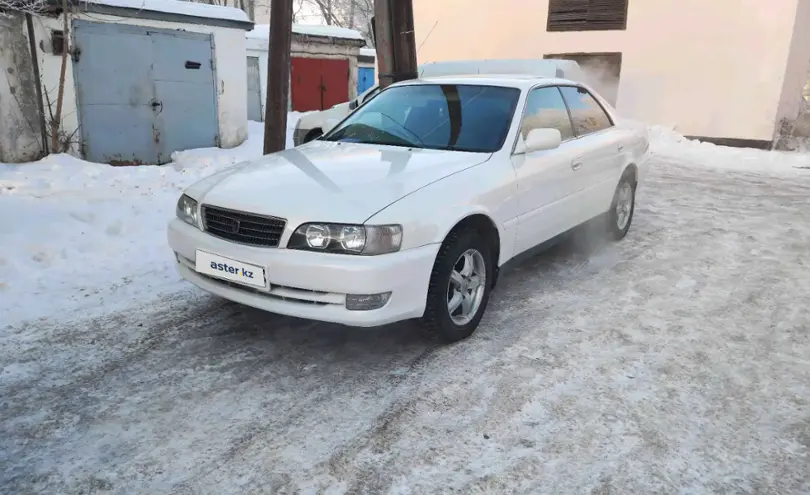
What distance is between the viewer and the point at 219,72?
11.0 metres

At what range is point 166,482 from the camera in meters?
2.36

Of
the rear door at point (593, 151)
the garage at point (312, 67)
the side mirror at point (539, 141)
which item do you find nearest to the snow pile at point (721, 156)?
the rear door at point (593, 151)

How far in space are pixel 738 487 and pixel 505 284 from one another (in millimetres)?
2459

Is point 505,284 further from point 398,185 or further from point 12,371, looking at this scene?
point 12,371

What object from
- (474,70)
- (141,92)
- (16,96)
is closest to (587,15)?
(474,70)

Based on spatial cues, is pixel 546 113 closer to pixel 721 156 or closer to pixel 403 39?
pixel 403 39

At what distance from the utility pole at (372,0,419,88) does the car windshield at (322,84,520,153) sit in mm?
3527

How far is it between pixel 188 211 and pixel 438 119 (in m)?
1.84

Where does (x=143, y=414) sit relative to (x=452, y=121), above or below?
below

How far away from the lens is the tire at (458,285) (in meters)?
3.34

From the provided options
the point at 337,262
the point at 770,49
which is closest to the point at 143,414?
the point at 337,262

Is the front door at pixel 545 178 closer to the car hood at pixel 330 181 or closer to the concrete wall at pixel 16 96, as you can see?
the car hood at pixel 330 181

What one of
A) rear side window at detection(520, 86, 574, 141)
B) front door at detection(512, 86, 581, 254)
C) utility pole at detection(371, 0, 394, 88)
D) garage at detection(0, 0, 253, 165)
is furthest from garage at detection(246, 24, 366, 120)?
front door at detection(512, 86, 581, 254)

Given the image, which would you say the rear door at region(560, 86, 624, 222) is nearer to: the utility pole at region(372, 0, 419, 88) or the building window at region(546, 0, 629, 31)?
the utility pole at region(372, 0, 419, 88)
